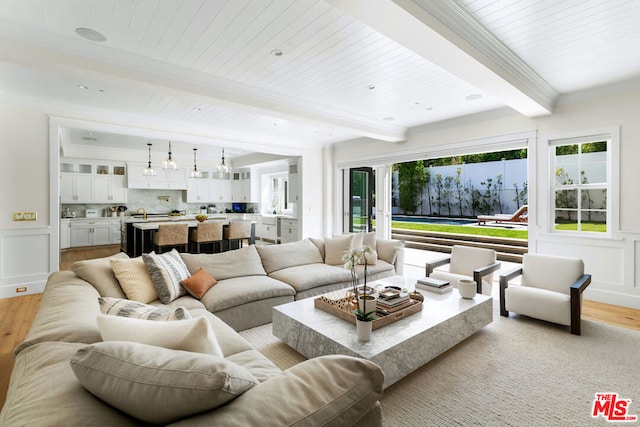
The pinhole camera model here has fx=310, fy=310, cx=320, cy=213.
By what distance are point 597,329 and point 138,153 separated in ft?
33.3

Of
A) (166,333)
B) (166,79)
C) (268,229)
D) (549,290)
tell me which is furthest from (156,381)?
(268,229)

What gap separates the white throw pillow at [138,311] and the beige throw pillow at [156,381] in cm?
57

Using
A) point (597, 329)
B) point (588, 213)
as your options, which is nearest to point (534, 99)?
point (588, 213)

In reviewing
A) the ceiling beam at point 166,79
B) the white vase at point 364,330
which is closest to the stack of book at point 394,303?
the white vase at point 364,330

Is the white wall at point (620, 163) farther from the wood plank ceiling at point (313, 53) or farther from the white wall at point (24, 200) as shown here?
the white wall at point (24, 200)

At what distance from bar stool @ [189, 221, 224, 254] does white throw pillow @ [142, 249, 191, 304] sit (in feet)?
9.06

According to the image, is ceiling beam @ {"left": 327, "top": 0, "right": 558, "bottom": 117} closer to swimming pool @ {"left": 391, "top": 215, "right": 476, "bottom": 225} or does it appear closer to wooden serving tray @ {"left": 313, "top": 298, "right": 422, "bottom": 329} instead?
wooden serving tray @ {"left": 313, "top": 298, "right": 422, "bottom": 329}

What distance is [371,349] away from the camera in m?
2.00

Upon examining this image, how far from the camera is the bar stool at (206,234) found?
18.4ft

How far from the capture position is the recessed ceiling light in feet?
8.26

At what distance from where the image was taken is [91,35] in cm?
259

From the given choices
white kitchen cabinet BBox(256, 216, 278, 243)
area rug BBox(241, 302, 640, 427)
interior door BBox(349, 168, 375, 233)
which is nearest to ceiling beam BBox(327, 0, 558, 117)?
area rug BBox(241, 302, 640, 427)

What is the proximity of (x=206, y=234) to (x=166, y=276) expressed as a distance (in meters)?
3.04

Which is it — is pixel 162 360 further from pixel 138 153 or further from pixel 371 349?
pixel 138 153
